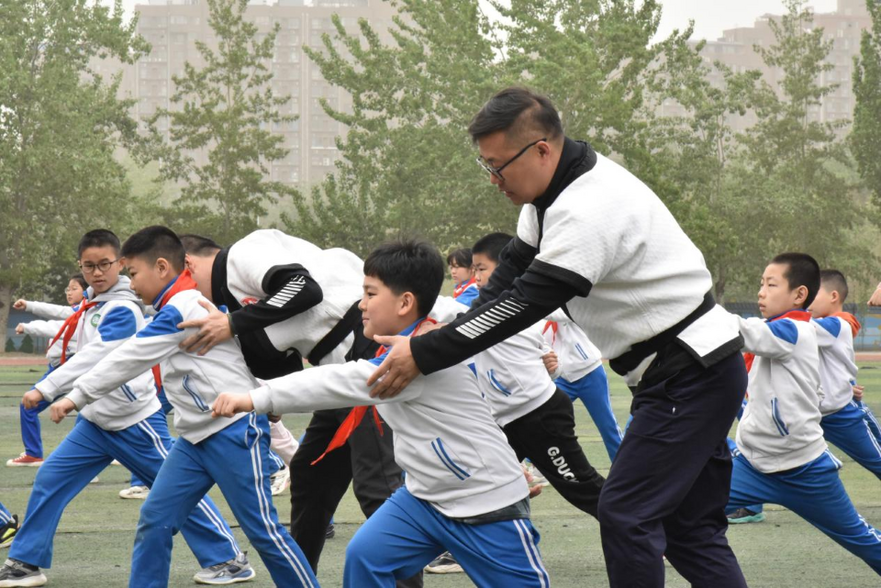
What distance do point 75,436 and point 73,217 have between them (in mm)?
35001

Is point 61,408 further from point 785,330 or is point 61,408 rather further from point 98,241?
point 785,330

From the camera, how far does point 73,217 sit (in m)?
39.5

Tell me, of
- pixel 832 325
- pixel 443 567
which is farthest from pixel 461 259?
pixel 443 567

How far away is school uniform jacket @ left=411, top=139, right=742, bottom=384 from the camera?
360 cm

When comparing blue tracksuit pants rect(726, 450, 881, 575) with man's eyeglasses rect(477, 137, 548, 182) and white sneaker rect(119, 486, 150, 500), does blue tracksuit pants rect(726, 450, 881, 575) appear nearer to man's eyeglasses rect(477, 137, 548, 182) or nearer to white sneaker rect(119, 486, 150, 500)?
man's eyeglasses rect(477, 137, 548, 182)

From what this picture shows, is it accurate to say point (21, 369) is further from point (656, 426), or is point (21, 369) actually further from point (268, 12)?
point (268, 12)

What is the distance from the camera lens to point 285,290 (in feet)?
16.6

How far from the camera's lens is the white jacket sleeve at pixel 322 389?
3.83 m

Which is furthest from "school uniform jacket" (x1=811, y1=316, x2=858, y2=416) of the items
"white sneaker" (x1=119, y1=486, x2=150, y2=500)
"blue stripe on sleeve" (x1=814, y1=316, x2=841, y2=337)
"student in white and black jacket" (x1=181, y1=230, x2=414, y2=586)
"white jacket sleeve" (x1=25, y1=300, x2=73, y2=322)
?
"white jacket sleeve" (x1=25, y1=300, x2=73, y2=322)

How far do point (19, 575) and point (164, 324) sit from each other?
177 cm

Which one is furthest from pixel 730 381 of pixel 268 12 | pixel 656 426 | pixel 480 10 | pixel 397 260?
pixel 268 12

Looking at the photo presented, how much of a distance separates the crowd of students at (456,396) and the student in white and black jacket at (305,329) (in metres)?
0.01

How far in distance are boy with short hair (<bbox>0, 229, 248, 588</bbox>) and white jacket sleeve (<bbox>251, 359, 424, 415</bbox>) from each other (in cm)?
215

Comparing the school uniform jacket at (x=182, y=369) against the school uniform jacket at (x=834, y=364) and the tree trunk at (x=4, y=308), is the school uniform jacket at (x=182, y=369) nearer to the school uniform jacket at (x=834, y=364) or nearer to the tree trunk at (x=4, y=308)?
the school uniform jacket at (x=834, y=364)
